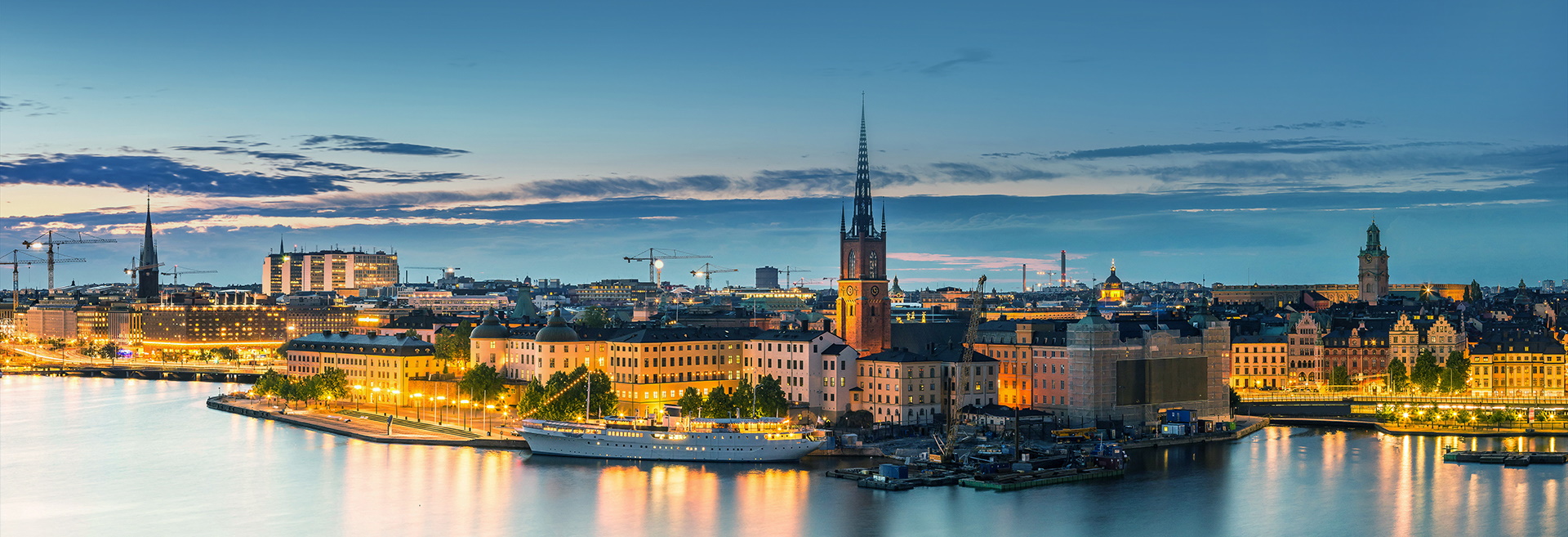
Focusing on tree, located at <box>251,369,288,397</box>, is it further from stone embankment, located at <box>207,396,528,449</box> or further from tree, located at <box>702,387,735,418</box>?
tree, located at <box>702,387,735,418</box>

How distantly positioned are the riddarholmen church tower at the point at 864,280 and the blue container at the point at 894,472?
66.9 feet

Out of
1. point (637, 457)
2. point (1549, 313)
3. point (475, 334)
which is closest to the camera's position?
point (637, 457)

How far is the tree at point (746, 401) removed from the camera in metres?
63.8

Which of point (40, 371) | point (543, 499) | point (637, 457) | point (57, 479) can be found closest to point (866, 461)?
point (637, 457)

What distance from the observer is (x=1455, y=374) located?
8038 centimetres

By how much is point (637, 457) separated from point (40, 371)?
73985 mm

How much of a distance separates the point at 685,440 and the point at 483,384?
656 inches

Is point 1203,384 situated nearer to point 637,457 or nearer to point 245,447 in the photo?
point 637,457

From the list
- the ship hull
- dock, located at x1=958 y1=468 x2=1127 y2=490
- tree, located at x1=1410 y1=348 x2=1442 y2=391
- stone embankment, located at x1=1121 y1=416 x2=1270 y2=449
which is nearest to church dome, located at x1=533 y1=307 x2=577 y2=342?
the ship hull

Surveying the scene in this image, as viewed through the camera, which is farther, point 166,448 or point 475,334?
point 475,334

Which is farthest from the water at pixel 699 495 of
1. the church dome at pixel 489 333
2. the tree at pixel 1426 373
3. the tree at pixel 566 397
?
the church dome at pixel 489 333

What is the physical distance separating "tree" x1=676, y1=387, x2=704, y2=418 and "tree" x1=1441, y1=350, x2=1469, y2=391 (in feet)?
119

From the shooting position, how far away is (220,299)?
600 feet

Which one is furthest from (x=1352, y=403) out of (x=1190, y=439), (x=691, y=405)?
(x=691, y=405)
